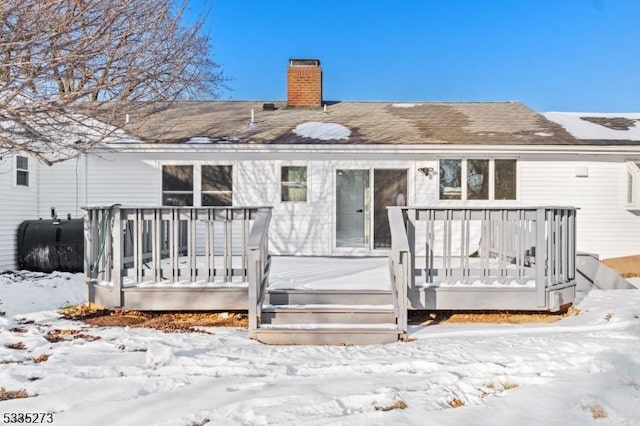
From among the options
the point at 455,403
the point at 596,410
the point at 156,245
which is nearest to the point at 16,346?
the point at 156,245

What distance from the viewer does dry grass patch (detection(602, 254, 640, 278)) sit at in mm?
10008

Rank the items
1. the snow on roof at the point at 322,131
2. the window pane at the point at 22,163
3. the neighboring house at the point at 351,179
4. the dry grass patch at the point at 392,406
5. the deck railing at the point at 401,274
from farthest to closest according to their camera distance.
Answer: the snow on roof at the point at 322,131 → the neighboring house at the point at 351,179 → the window pane at the point at 22,163 → the deck railing at the point at 401,274 → the dry grass patch at the point at 392,406

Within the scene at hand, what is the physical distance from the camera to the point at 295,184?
32.9 feet

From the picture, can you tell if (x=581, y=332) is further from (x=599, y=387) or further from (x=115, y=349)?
(x=115, y=349)

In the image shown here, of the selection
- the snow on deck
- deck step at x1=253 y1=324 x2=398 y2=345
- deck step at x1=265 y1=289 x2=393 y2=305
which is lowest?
deck step at x1=253 y1=324 x2=398 y2=345

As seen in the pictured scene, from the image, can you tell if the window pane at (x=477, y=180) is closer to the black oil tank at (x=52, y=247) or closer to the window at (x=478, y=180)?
the window at (x=478, y=180)

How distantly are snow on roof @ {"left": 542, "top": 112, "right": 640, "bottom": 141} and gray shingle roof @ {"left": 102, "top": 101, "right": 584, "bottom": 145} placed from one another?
40 cm

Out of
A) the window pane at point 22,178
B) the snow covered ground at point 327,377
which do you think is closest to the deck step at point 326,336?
the snow covered ground at point 327,377

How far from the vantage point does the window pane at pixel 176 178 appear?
10031mm

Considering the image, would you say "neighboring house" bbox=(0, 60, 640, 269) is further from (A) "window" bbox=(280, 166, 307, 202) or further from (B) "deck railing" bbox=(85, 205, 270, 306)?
(B) "deck railing" bbox=(85, 205, 270, 306)

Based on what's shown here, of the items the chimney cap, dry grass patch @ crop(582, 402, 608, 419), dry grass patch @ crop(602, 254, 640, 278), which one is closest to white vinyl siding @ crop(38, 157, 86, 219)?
the chimney cap

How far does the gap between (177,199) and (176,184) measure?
0.32 m

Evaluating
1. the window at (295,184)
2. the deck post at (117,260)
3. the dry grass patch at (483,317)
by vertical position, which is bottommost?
the dry grass patch at (483,317)

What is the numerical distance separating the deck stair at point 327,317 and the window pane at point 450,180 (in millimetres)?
5010
